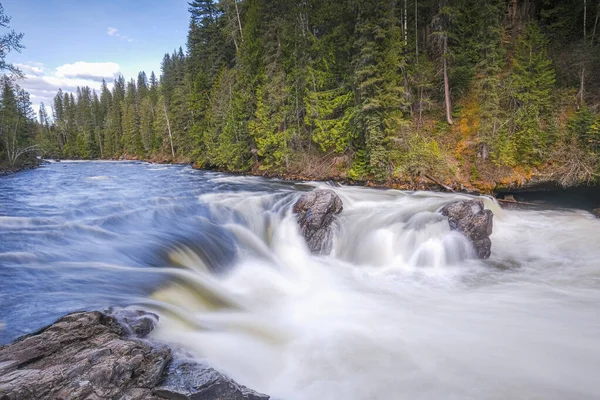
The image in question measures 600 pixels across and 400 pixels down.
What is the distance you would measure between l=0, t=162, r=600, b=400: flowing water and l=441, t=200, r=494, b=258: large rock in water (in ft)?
1.05

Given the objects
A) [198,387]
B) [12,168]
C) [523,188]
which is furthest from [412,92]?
[12,168]

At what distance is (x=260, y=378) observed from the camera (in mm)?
4688

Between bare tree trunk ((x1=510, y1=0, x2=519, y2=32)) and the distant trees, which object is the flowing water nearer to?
bare tree trunk ((x1=510, y1=0, x2=519, y2=32))

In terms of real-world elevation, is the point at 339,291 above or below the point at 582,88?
below

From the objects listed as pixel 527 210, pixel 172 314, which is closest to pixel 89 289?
pixel 172 314

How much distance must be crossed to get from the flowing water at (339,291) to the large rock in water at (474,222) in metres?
0.32

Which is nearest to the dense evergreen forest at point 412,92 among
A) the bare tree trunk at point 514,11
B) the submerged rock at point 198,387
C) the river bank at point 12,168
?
the bare tree trunk at point 514,11

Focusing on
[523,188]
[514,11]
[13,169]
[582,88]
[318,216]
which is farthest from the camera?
[13,169]

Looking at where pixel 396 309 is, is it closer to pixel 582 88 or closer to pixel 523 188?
pixel 523 188

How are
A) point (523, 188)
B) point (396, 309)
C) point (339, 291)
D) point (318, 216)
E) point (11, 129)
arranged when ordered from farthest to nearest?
→ point (11, 129), point (523, 188), point (318, 216), point (339, 291), point (396, 309)

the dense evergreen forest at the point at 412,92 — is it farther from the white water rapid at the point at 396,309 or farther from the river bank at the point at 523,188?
the white water rapid at the point at 396,309

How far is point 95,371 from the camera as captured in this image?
3256 mm

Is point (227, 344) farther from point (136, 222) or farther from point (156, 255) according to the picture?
point (136, 222)

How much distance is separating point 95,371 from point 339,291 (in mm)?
5791
